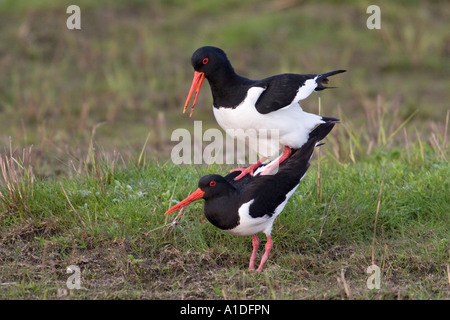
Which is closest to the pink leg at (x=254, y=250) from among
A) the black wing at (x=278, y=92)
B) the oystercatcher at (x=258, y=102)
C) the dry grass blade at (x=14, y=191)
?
the oystercatcher at (x=258, y=102)

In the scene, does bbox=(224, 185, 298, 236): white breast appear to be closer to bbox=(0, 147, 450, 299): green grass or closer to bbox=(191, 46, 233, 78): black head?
bbox=(0, 147, 450, 299): green grass

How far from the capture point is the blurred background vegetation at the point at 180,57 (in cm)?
908

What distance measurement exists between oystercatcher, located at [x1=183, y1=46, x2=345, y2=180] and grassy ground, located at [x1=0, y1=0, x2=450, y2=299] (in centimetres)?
80

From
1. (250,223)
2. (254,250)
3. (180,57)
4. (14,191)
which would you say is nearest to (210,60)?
(250,223)

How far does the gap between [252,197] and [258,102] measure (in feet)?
2.05

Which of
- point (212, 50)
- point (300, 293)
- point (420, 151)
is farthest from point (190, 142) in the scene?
point (300, 293)

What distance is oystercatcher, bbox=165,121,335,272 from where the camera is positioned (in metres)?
4.70

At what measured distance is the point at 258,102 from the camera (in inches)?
186

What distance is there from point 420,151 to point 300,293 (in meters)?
2.49

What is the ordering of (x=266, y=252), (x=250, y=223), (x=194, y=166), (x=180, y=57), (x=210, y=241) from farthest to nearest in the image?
(x=180, y=57), (x=194, y=166), (x=210, y=241), (x=266, y=252), (x=250, y=223)

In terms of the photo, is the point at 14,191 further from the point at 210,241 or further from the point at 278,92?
the point at 278,92

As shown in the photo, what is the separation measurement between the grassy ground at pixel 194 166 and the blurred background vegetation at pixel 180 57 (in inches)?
1.1

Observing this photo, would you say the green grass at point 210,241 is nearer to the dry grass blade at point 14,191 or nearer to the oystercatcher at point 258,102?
the dry grass blade at point 14,191
